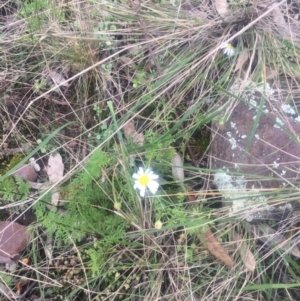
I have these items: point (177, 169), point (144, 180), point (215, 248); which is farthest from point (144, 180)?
point (215, 248)

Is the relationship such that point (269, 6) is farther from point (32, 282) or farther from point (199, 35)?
point (32, 282)

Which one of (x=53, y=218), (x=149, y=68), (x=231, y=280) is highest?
(x=149, y=68)

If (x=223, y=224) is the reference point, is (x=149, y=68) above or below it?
above

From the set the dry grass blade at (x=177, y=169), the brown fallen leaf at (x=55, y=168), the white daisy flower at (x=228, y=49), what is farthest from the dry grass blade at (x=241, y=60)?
the brown fallen leaf at (x=55, y=168)

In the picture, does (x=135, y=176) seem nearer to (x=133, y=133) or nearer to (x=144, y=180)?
(x=144, y=180)

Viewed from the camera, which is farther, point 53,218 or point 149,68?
→ point 149,68

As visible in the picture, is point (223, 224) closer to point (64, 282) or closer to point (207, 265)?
point (207, 265)

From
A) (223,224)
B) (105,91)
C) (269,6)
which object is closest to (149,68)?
(105,91)
